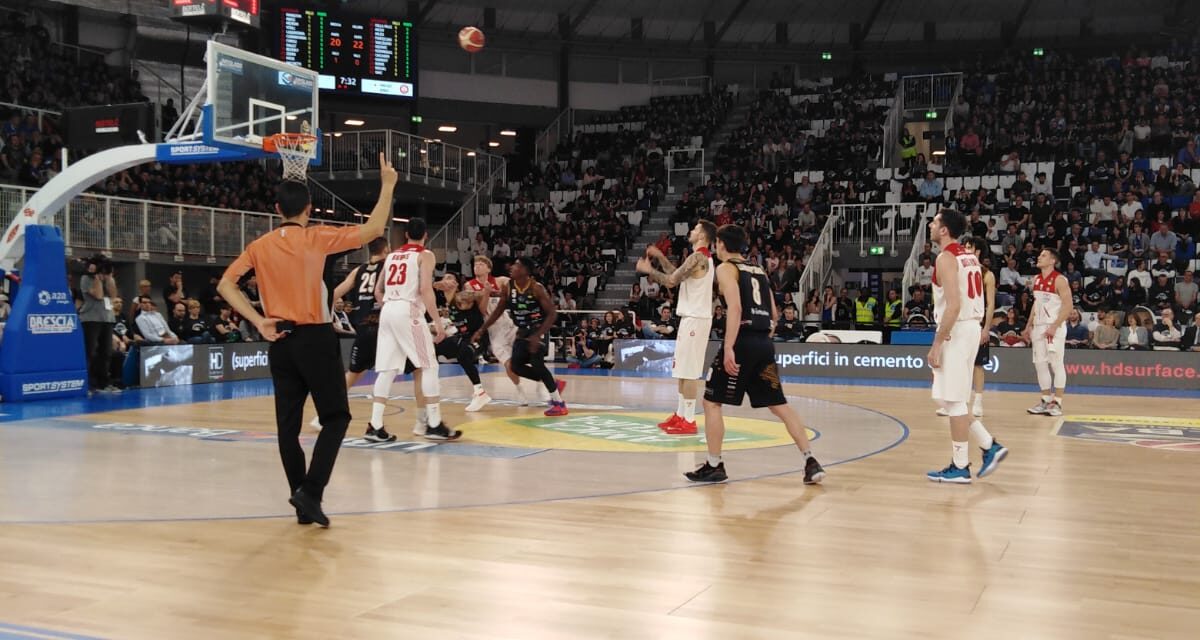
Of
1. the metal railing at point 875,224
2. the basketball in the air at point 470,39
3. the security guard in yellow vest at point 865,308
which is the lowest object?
the security guard in yellow vest at point 865,308

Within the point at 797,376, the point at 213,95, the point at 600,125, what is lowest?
the point at 797,376

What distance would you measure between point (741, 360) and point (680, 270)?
2.28 metres

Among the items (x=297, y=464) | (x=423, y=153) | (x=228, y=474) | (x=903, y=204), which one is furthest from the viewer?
(x=423, y=153)

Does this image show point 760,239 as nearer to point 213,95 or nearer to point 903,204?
point 903,204

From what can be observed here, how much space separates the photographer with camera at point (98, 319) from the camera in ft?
51.3

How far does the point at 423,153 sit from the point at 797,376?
13.6 meters

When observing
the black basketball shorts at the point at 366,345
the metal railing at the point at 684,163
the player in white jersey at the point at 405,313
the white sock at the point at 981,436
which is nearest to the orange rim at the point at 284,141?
the black basketball shorts at the point at 366,345

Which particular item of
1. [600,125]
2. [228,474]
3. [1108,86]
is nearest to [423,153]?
[600,125]

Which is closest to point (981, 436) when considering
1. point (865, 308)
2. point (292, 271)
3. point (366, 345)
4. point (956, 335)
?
point (956, 335)

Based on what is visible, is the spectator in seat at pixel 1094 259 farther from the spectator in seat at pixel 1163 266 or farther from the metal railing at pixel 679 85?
the metal railing at pixel 679 85

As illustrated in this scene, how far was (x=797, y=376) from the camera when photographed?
21.9 metres

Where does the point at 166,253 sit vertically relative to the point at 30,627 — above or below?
above

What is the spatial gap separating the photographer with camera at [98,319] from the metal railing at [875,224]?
16.7m

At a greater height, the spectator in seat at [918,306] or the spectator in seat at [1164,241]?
the spectator in seat at [1164,241]
